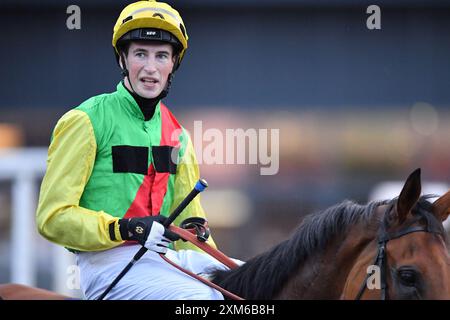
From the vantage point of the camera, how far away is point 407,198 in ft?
8.52

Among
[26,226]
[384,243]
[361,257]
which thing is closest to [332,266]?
[361,257]

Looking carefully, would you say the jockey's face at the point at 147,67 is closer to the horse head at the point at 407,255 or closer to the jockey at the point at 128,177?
the jockey at the point at 128,177

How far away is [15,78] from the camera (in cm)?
874

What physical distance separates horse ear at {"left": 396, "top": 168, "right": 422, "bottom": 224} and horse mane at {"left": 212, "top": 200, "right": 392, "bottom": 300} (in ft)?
0.42

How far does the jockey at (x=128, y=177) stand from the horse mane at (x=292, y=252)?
13cm

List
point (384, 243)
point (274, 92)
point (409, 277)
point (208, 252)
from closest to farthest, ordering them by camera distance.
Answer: point (409, 277)
point (384, 243)
point (208, 252)
point (274, 92)

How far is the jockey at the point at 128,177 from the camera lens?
2709mm

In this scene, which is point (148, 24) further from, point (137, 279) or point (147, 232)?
point (137, 279)

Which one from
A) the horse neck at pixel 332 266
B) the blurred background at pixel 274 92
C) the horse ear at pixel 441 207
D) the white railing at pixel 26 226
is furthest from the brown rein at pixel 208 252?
the blurred background at pixel 274 92

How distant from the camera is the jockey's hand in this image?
2652mm

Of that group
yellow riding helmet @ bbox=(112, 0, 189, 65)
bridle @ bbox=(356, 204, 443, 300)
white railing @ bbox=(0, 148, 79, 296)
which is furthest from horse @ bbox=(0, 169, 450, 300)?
white railing @ bbox=(0, 148, 79, 296)

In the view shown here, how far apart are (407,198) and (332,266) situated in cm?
35
